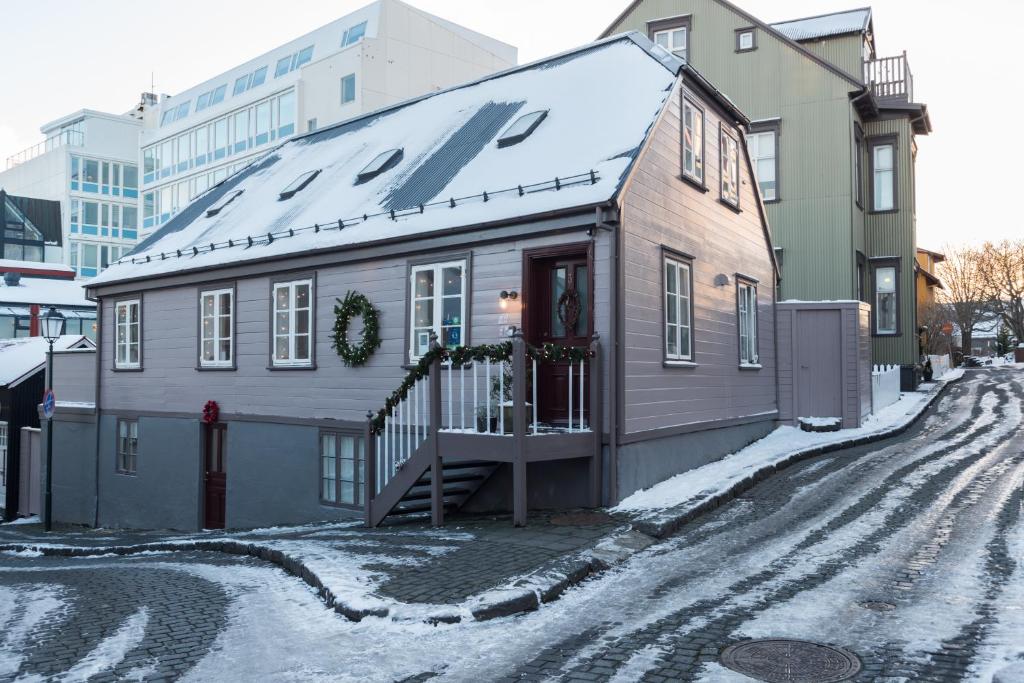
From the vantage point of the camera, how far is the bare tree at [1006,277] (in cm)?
5622

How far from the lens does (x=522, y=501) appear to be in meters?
10.5

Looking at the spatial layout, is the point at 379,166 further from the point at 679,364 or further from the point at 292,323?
the point at 679,364

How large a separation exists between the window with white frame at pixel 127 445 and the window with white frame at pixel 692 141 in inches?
517

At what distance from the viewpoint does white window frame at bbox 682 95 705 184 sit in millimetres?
14000

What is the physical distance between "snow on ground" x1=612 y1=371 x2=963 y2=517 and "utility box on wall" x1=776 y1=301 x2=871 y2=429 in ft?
1.71

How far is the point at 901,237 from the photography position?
2623 cm

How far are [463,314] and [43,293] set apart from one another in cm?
3332

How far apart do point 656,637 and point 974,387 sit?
27347 mm

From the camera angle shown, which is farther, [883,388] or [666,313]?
[883,388]

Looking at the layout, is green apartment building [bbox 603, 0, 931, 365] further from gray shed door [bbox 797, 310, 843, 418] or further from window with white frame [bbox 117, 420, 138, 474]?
window with white frame [bbox 117, 420, 138, 474]

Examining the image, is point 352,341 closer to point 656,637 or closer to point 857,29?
point 656,637

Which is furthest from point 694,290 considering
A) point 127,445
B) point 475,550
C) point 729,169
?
point 127,445

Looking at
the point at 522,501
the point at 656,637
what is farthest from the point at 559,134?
the point at 656,637

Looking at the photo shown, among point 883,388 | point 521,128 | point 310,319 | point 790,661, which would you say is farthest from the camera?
point 883,388
